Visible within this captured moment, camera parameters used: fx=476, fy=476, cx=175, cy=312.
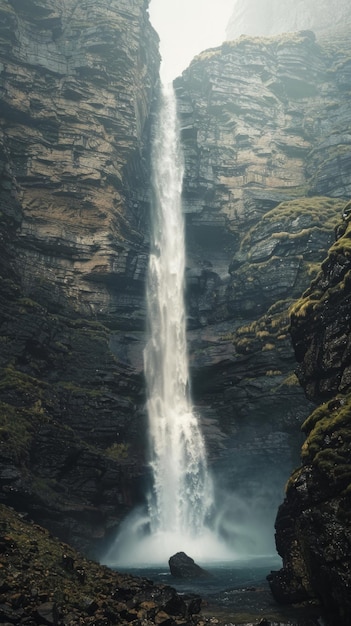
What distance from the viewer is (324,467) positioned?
18984 millimetres

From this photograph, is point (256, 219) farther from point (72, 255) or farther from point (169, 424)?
point (169, 424)

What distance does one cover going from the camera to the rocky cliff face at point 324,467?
17.0 m

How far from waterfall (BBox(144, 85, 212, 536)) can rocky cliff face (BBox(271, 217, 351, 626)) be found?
2212cm

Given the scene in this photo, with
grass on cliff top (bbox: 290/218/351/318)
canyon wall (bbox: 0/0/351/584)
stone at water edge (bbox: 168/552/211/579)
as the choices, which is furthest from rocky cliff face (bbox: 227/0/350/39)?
stone at water edge (bbox: 168/552/211/579)

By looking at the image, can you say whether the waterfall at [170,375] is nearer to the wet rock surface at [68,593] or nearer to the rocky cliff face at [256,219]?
the rocky cliff face at [256,219]

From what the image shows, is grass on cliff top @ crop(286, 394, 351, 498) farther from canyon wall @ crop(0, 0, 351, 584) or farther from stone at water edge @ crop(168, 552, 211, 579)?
stone at water edge @ crop(168, 552, 211, 579)

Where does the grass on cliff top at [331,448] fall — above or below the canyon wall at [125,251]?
below

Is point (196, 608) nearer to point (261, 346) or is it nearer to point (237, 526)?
point (237, 526)

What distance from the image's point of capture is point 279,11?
139750 mm

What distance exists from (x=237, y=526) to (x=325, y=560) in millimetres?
28071

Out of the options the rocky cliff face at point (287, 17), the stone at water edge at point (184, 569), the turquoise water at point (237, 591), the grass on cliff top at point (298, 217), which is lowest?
the turquoise water at point (237, 591)

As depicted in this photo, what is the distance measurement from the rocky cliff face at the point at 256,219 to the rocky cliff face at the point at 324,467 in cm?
2015

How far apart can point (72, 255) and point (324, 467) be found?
138ft

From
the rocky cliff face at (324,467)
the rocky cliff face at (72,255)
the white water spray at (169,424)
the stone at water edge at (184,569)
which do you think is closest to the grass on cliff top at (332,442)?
the rocky cliff face at (324,467)
